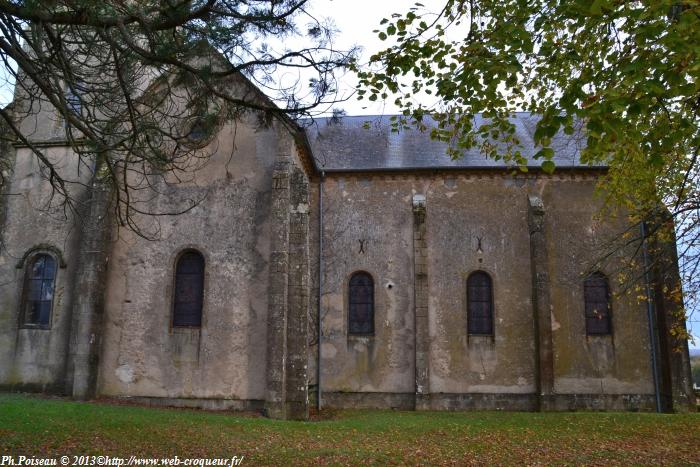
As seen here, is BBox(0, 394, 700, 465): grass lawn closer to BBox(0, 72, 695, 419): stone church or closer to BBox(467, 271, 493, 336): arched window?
BBox(0, 72, 695, 419): stone church

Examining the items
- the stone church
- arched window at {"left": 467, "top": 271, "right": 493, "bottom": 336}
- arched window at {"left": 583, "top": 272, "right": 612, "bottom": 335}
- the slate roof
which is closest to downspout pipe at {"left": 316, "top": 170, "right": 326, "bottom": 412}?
the stone church

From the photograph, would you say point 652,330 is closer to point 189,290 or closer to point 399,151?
point 399,151

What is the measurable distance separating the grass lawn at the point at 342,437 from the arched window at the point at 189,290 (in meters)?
2.38

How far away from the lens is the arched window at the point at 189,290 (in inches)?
574

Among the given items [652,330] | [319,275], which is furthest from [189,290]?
[652,330]

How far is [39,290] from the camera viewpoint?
50.0 ft

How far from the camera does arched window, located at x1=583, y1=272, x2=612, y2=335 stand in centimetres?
1712

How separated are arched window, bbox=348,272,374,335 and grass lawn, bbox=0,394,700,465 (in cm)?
392

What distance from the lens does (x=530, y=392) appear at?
16.6 meters

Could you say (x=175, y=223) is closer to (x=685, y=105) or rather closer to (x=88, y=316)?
(x=88, y=316)

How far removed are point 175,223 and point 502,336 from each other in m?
10.2

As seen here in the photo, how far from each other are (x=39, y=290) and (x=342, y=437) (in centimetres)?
973

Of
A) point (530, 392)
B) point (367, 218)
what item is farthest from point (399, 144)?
point (530, 392)

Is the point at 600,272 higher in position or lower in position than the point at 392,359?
higher
